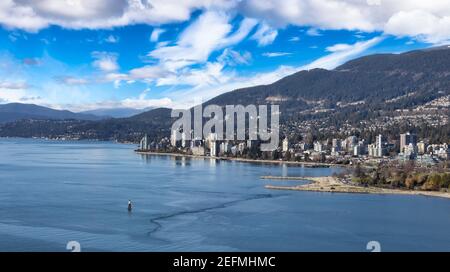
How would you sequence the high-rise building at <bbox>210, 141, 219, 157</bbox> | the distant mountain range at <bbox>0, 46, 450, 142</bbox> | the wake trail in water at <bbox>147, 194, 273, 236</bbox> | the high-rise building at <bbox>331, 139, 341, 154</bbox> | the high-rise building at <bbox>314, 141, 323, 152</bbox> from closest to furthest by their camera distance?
the wake trail in water at <bbox>147, 194, 273, 236</bbox> → the high-rise building at <bbox>331, 139, 341, 154</bbox> → the high-rise building at <bbox>210, 141, 219, 157</bbox> → the high-rise building at <bbox>314, 141, 323, 152</bbox> → the distant mountain range at <bbox>0, 46, 450, 142</bbox>

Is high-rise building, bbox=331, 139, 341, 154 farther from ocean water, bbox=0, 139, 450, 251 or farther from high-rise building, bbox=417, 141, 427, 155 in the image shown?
ocean water, bbox=0, 139, 450, 251

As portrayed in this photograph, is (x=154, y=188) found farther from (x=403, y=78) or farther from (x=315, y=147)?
(x=403, y=78)

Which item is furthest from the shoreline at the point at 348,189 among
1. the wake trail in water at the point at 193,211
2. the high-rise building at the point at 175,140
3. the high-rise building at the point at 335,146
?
the high-rise building at the point at 175,140

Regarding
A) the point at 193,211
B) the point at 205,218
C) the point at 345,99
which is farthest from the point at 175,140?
the point at 345,99

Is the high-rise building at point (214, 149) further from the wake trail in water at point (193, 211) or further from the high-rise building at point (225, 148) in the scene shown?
the wake trail in water at point (193, 211)

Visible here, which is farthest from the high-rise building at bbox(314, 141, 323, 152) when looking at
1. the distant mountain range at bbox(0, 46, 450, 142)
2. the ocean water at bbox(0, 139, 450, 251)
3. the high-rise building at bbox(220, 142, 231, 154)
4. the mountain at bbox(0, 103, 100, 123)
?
the mountain at bbox(0, 103, 100, 123)

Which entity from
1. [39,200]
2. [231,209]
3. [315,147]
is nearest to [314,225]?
[231,209]
